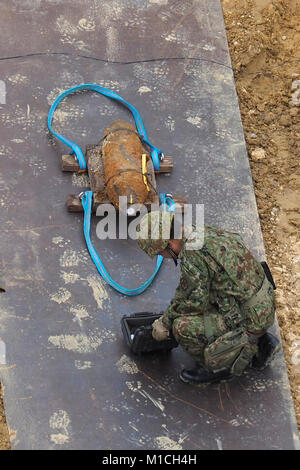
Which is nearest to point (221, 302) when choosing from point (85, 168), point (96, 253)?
point (96, 253)

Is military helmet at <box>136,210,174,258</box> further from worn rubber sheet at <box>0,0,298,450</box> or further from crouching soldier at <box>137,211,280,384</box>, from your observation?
worn rubber sheet at <box>0,0,298,450</box>

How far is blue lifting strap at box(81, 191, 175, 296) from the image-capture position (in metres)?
5.21

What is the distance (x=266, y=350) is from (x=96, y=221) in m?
1.62

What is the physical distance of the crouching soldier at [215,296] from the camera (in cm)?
445

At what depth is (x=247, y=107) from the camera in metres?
6.98

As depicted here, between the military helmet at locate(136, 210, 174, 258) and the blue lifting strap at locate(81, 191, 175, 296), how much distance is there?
0.75 meters

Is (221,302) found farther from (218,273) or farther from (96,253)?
(96,253)

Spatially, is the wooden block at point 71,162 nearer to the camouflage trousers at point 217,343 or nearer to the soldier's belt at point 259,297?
the camouflage trousers at point 217,343

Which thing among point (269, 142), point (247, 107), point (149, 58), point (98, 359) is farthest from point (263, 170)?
point (98, 359)

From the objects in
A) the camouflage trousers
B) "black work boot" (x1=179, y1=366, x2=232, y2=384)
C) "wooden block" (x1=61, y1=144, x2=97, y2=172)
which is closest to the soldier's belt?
the camouflage trousers

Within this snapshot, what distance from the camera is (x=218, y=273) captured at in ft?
14.6

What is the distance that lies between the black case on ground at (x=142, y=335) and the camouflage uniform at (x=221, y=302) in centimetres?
20

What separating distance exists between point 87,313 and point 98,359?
0.37 metres

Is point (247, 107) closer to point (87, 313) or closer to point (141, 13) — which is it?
point (141, 13)
